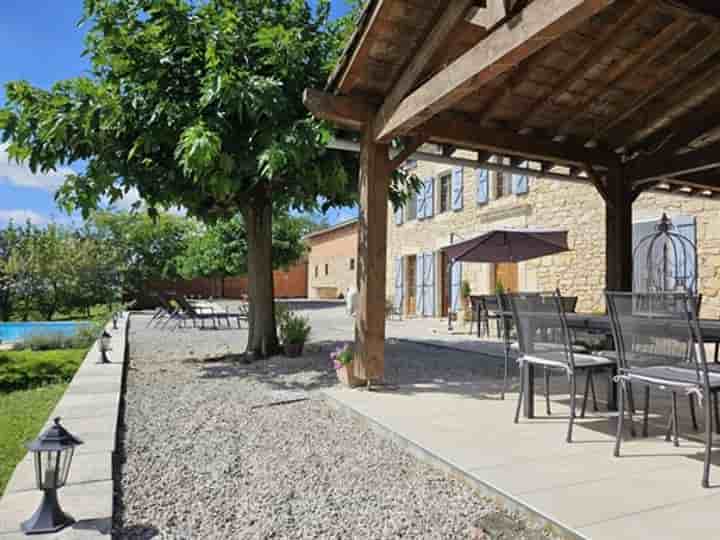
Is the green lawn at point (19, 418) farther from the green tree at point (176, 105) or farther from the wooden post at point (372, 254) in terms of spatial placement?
the wooden post at point (372, 254)

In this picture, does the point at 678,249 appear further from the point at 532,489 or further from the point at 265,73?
the point at 532,489

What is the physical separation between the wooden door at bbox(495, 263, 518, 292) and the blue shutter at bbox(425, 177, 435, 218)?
329cm

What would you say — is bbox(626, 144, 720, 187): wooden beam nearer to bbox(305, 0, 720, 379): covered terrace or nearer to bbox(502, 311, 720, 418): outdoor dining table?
bbox(305, 0, 720, 379): covered terrace

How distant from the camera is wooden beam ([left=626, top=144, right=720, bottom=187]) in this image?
5.03m

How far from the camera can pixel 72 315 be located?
17.1 metres

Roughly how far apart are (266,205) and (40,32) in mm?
4982

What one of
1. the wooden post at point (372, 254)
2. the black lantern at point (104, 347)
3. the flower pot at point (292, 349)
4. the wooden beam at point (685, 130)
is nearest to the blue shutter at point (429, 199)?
the flower pot at point (292, 349)

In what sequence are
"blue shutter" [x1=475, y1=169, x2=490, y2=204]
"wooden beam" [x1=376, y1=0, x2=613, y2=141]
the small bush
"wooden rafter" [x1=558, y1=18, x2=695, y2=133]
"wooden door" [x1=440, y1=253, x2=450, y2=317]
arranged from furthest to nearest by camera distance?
"wooden door" [x1=440, y1=253, x2=450, y2=317], "blue shutter" [x1=475, y1=169, x2=490, y2=204], the small bush, "wooden rafter" [x1=558, y1=18, x2=695, y2=133], "wooden beam" [x1=376, y1=0, x2=613, y2=141]

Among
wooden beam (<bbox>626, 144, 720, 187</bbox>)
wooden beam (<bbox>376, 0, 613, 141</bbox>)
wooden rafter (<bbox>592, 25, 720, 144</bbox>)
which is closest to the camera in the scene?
wooden beam (<bbox>376, 0, 613, 141</bbox>)

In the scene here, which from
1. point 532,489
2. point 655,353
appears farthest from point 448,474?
point 655,353

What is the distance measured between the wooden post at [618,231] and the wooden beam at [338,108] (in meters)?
2.96

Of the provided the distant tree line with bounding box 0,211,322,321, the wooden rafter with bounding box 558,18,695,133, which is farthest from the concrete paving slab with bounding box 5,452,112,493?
the distant tree line with bounding box 0,211,322,321

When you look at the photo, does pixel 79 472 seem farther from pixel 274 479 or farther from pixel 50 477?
pixel 274 479

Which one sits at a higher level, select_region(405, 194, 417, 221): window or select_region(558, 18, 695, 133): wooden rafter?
select_region(405, 194, 417, 221): window
